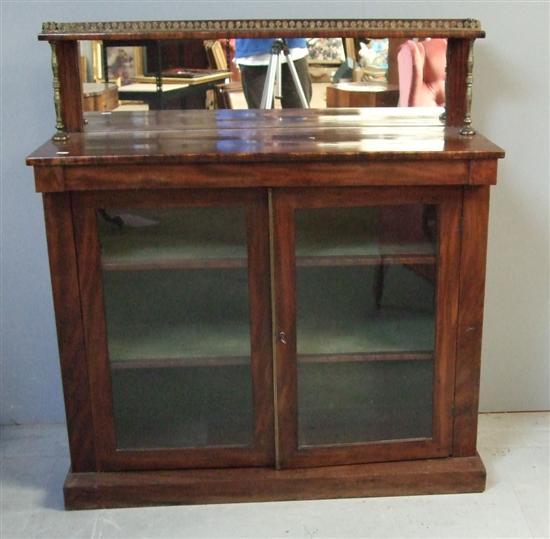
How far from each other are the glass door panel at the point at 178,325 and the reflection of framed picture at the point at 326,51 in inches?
16.3

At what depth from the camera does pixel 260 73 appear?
71.2 inches

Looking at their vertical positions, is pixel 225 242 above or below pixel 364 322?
above

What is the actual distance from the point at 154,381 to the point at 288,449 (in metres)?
0.33

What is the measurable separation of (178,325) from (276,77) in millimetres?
592

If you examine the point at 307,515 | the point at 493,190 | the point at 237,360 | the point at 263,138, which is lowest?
the point at 307,515

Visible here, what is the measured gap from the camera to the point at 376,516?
5.81 feet

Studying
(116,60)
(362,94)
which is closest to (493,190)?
(362,94)

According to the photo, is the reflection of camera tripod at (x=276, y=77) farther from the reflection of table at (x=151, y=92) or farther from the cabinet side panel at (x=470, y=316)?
the cabinet side panel at (x=470, y=316)

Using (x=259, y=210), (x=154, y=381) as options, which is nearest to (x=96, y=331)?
(x=154, y=381)

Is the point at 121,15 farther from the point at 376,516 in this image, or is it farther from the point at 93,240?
the point at 376,516

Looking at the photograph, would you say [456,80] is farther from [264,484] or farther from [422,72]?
[264,484]

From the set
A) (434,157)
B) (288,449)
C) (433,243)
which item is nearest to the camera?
(434,157)

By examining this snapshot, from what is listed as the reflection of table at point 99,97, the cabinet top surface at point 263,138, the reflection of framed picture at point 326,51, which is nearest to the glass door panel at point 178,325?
the cabinet top surface at point 263,138

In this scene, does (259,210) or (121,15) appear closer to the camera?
(259,210)
